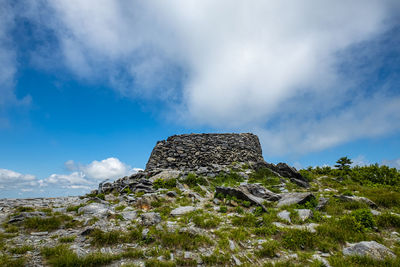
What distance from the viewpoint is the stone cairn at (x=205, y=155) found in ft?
60.8

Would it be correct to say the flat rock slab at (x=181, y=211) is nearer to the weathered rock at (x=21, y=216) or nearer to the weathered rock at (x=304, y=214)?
the weathered rock at (x=304, y=214)

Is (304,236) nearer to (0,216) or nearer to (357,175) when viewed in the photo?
(0,216)

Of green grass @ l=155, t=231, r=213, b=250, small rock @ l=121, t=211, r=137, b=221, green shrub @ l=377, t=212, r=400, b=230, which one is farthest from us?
small rock @ l=121, t=211, r=137, b=221

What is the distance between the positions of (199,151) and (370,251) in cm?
1872

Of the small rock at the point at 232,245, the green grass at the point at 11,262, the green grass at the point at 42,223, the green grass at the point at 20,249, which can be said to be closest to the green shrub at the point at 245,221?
the small rock at the point at 232,245

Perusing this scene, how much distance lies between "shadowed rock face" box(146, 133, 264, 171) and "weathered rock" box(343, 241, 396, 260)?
16.2 meters

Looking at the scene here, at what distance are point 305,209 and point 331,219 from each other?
125 cm

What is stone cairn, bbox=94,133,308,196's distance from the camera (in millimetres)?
18522

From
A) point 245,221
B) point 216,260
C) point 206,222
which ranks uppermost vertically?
point 245,221

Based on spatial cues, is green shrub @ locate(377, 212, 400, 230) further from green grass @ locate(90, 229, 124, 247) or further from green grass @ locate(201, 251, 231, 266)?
green grass @ locate(90, 229, 124, 247)

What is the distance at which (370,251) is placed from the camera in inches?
206

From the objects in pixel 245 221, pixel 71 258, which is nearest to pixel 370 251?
pixel 245 221

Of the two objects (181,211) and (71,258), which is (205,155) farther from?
(71,258)

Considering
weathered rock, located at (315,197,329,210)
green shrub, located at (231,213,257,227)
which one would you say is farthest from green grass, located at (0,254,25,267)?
weathered rock, located at (315,197,329,210)
